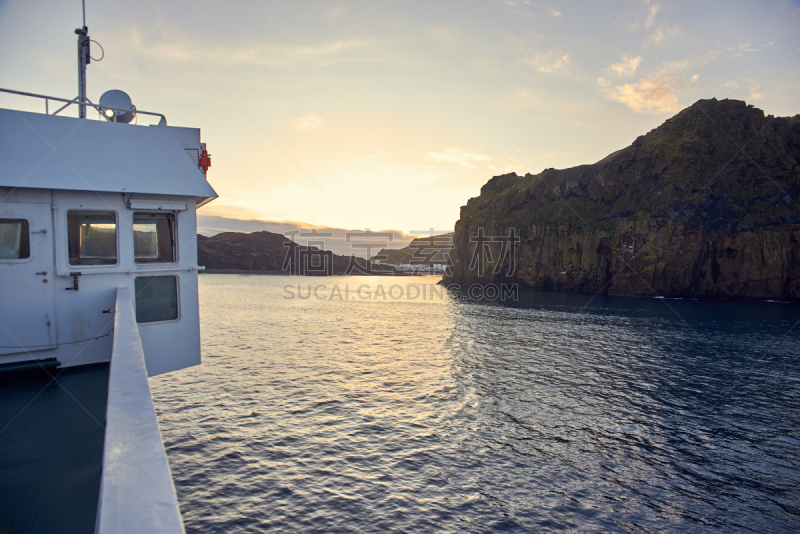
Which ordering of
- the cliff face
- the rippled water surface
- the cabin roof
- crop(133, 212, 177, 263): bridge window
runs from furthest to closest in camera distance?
the cliff face, the rippled water surface, crop(133, 212, 177, 263): bridge window, the cabin roof

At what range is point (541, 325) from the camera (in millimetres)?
50375

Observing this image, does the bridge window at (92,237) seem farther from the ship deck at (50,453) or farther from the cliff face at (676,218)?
the cliff face at (676,218)

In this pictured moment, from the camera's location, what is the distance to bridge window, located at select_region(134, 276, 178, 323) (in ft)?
34.7

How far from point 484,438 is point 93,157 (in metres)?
16.7

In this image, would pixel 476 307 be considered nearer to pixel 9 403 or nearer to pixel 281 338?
pixel 281 338

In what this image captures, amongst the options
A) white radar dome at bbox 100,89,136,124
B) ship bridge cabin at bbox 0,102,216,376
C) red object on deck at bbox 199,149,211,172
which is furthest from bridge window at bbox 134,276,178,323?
white radar dome at bbox 100,89,136,124

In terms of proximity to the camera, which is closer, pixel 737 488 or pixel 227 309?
pixel 737 488

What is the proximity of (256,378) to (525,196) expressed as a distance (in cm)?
12739

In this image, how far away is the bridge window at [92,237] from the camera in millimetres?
9562

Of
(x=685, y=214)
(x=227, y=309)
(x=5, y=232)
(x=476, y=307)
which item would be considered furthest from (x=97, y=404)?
(x=685, y=214)

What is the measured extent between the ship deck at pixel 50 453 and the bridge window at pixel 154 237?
11.5 ft

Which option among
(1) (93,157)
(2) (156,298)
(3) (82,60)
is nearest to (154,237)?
(2) (156,298)

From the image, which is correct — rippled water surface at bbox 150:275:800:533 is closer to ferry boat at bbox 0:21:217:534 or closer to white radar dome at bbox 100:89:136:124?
ferry boat at bbox 0:21:217:534

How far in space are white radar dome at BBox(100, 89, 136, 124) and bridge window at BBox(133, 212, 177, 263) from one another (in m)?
3.46
